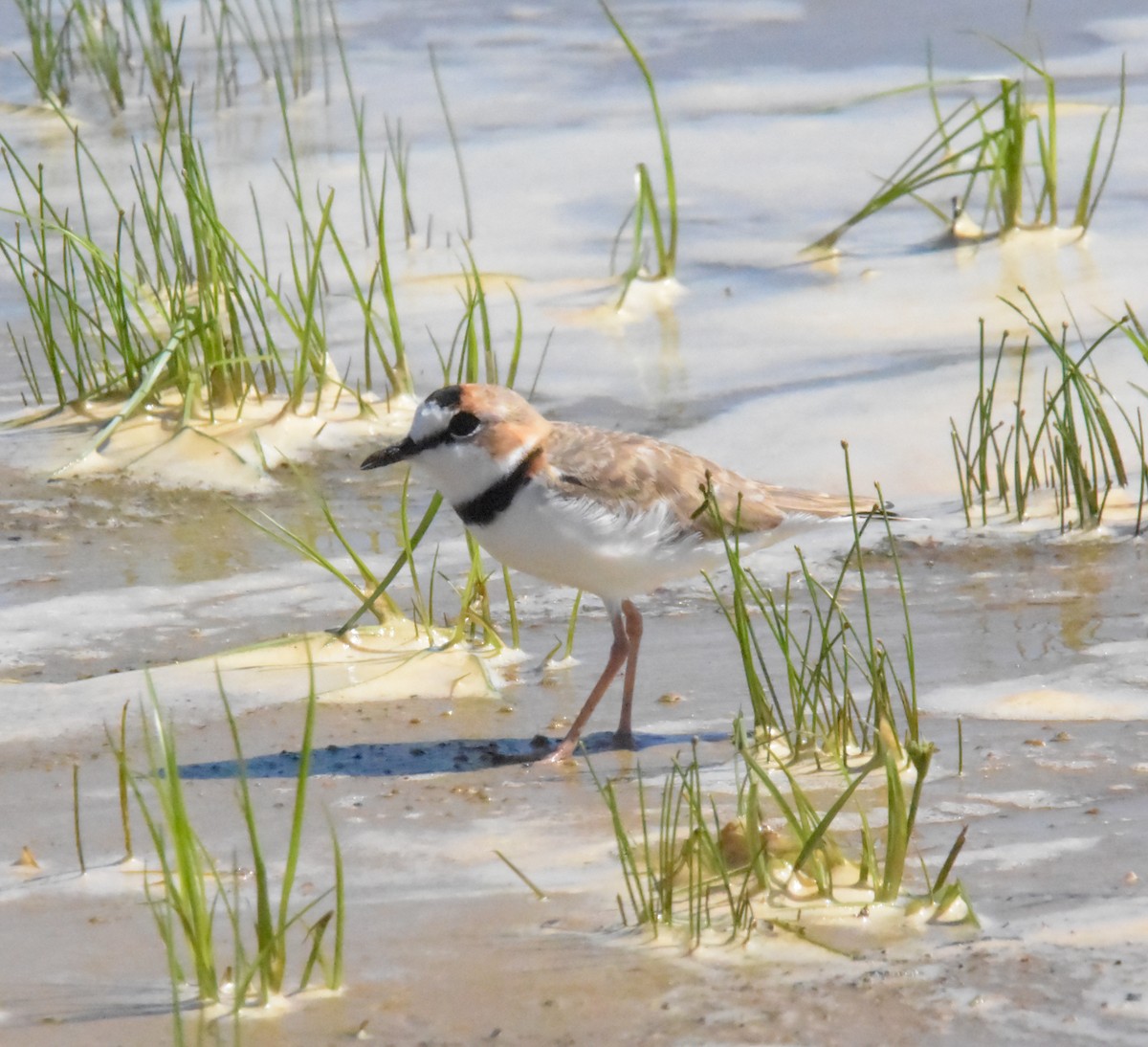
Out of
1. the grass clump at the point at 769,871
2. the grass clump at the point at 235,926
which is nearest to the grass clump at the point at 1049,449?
the grass clump at the point at 769,871

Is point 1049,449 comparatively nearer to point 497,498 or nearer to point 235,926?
point 497,498

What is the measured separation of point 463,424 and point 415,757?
687 millimetres

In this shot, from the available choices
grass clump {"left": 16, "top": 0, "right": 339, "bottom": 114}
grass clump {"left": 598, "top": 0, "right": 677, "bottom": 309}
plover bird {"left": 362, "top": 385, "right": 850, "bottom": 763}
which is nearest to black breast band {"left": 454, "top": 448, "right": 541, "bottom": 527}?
plover bird {"left": 362, "top": 385, "right": 850, "bottom": 763}

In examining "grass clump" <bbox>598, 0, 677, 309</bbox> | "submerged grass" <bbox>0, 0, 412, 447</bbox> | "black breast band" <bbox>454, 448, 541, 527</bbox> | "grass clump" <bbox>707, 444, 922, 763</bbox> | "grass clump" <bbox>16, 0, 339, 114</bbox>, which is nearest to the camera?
"grass clump" <bbox>707, 444, 922, 763</bbox>

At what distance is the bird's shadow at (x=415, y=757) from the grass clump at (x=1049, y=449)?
1.43 meters

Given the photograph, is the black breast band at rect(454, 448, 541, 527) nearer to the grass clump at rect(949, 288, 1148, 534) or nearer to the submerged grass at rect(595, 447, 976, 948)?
the submerged grass at rect(595, 447, 976, 948)

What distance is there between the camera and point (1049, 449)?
5.30 m

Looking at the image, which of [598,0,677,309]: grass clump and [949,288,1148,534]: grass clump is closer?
[949,288,1148,534]: grass clump

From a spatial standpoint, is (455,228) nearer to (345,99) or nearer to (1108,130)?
(345,99)

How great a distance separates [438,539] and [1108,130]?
449 cm

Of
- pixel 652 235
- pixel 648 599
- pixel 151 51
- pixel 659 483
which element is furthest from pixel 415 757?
pixel 151 51

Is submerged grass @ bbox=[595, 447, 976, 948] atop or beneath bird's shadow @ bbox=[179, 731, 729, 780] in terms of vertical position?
atop

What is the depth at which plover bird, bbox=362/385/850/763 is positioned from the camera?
362 centimetres

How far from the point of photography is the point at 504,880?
9.56ft
